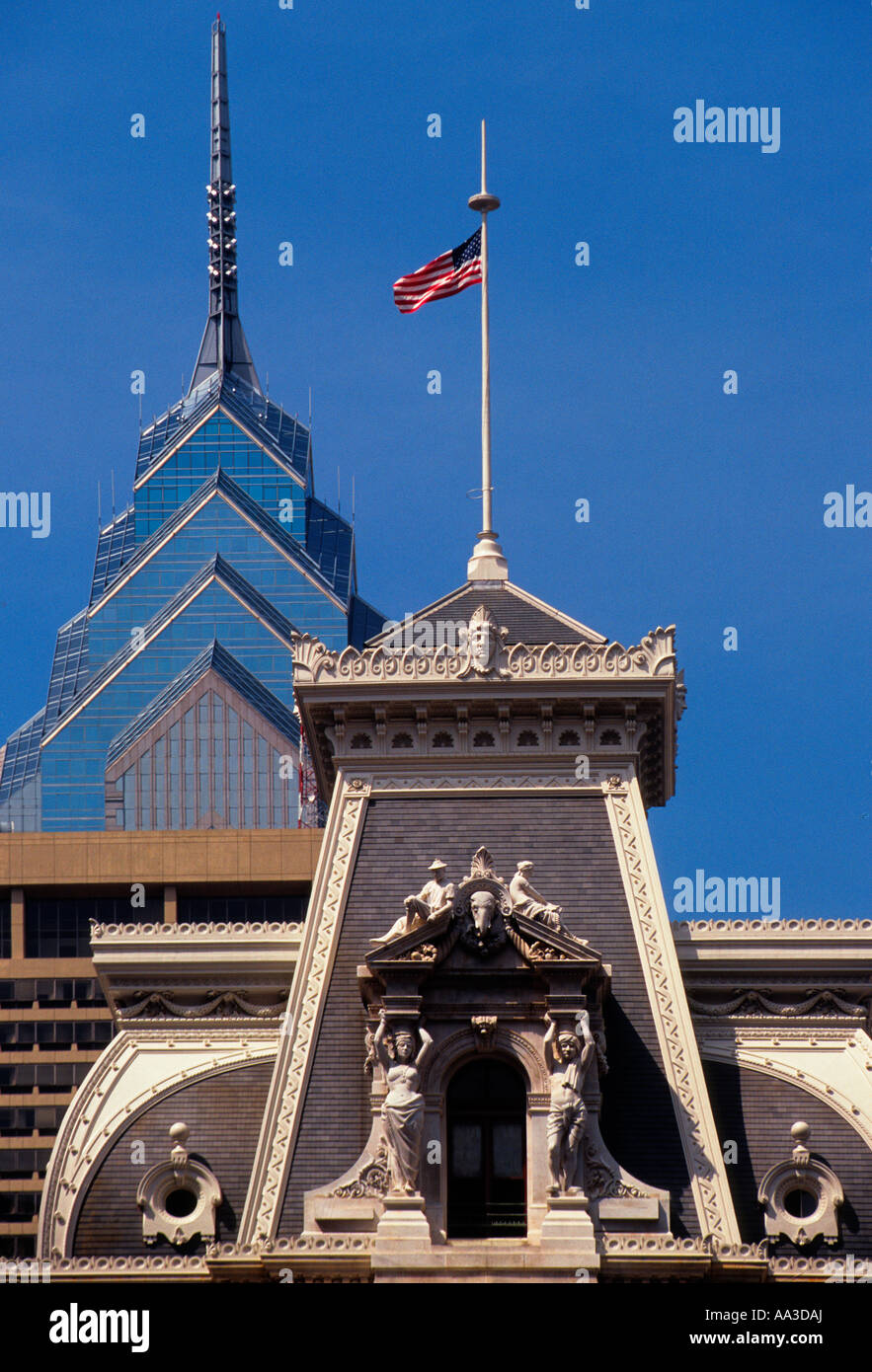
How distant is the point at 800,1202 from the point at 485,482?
Result: 60.3ft

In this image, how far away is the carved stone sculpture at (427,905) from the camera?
53969mm

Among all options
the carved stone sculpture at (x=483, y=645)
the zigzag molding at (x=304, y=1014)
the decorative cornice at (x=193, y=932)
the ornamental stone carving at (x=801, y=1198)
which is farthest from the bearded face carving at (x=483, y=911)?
the ornamental stone carving at (x=801, y=1198)

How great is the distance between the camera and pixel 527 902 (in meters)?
54.1

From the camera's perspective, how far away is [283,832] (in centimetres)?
16662

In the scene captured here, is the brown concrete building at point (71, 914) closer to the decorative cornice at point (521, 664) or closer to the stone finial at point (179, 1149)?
the decorative cornice at point (521, 664)

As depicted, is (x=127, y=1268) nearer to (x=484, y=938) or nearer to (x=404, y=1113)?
(x=404, y=1113)

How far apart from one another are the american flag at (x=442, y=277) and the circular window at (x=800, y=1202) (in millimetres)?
23958

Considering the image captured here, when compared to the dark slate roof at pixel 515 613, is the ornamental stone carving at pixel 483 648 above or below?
below

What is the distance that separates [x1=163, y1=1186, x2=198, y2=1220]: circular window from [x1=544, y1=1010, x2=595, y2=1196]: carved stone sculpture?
782cm

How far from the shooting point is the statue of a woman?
2071 inches

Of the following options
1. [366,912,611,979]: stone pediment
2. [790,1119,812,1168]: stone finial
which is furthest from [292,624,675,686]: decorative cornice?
[790,1119,812,1168]: stone finial

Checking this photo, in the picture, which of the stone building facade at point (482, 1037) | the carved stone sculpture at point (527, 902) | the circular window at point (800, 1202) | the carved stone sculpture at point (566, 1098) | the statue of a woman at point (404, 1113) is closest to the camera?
the carved stone sculpture at point (566, 1098)

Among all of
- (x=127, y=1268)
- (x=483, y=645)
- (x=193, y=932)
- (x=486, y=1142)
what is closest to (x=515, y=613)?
(x=483, y=645)
